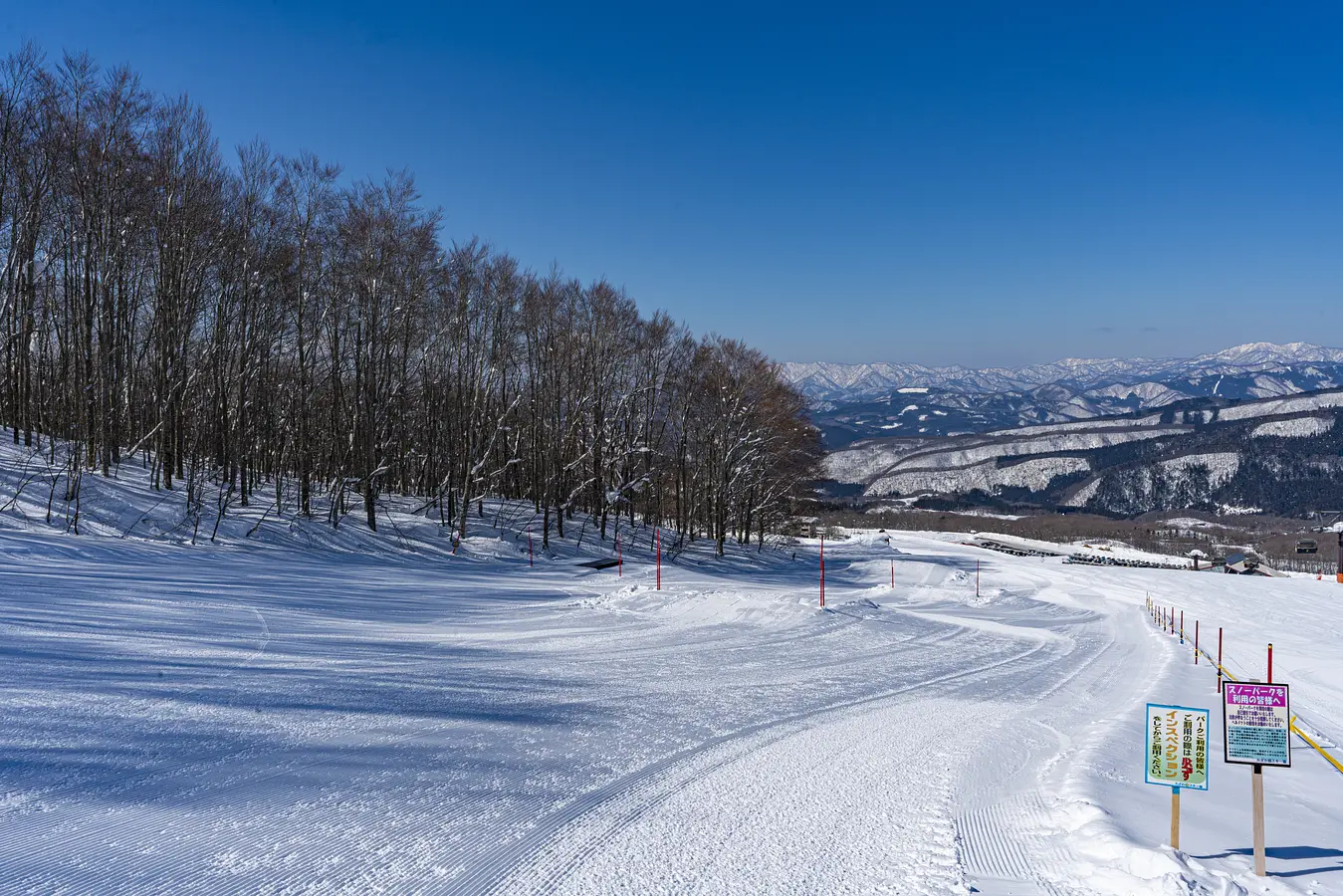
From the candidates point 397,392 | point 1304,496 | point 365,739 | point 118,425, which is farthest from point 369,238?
point 1304,496

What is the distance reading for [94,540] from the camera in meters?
16.3

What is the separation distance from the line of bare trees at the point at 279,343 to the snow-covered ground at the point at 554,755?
775cm

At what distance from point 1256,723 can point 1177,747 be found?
65 centimetres

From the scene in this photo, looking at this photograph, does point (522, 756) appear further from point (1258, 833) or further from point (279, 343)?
point (279, 343)

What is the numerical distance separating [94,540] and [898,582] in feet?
105

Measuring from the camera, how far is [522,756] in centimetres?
668

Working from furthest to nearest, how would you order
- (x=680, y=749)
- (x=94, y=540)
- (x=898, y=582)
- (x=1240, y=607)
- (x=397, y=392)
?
(x=898, y=582)
(x=1240, y=607)
(x=397, y=392)
(x=94, y=540)
(x=680, y=749)

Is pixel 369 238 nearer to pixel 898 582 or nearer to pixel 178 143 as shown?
pixel 178 143

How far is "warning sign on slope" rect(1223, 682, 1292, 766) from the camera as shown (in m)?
5.29

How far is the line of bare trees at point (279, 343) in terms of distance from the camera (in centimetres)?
1977

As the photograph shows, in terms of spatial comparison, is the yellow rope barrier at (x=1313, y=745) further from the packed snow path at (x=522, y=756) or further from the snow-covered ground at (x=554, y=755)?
the packed snow path at (x=522, y=756)

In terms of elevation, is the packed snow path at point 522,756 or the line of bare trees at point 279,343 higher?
the line of bare trees at point 279,343

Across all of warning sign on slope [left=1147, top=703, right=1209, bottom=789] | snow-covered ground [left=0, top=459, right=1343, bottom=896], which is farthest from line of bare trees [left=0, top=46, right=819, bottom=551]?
warning sign on slope [left=1147, top=703, right=1209, bottom=789]

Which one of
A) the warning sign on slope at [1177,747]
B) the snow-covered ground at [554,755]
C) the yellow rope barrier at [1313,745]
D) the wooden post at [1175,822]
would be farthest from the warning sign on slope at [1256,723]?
the yellow rope barrier at [1313,745]
